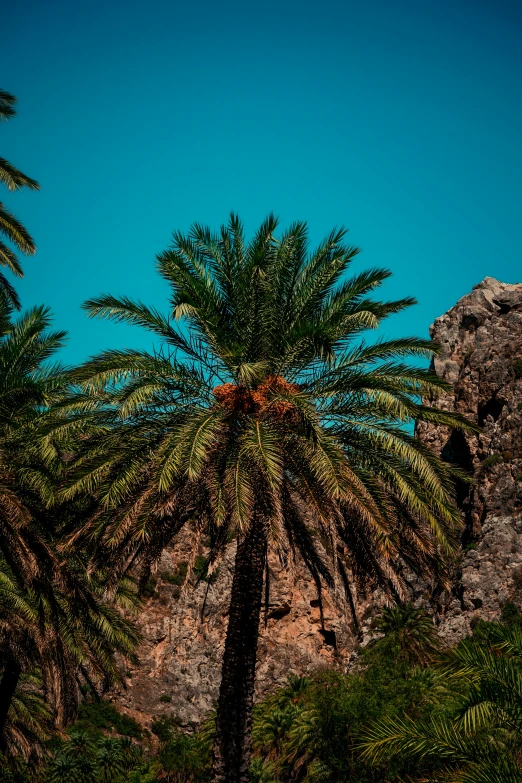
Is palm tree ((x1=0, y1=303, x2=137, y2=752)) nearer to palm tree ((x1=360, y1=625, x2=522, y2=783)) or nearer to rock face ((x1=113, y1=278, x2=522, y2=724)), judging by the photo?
palm tree ((x1=360, y1=625, x2=522, y2=783))

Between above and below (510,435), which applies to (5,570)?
below

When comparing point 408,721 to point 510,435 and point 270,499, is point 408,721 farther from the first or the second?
point 510,435

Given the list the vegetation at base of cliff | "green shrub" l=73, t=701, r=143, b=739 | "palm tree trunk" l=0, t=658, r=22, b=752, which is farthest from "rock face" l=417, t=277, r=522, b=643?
"palm tree trunk" l=0, t=658, r=22, b=752

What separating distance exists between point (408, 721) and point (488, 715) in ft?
3.96

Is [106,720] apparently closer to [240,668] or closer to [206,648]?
[206,648]

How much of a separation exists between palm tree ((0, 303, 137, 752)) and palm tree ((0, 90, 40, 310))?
0.94 metres

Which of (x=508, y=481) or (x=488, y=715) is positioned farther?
(x=508, y=481)

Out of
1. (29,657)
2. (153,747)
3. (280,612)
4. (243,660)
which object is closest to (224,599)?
(280,612)

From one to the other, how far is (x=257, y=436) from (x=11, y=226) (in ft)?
29.7

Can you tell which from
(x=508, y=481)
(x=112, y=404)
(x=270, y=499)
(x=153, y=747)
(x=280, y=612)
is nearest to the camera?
(x=270, y=499)

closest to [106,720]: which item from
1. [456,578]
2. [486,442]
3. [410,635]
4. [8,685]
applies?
[410,635]

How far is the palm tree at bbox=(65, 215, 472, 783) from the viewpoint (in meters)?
13.6

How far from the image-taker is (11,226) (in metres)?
18.1

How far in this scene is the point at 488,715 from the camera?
10469mm
